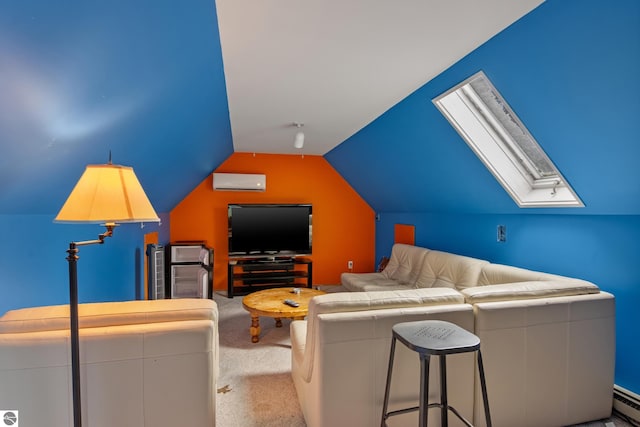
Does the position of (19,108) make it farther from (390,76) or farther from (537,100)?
(537,100)

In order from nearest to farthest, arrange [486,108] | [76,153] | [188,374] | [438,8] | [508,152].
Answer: [188,374], [438,8], [76,153], [486,108], [508,152]

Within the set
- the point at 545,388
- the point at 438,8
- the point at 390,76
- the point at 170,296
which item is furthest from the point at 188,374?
the point at 170,296

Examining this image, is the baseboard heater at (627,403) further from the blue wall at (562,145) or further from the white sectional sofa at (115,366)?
the white sectional sofa at (115,366)

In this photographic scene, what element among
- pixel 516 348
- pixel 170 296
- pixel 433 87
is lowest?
pixel 170 296

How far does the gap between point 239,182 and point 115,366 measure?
400cm

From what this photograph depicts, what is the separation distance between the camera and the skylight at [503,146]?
265 centimetres

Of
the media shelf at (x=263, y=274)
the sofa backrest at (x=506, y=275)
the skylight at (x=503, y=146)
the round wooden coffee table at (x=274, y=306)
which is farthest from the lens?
the media shelf at (x=263, y=274)

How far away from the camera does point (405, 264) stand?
14.8 feet

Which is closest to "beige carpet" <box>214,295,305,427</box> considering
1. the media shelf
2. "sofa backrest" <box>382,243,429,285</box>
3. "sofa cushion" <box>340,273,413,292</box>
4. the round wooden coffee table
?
the round wooden coffee table

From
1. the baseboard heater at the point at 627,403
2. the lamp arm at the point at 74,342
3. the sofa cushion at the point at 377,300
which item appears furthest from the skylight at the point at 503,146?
the lamp arm at the point at 74,342

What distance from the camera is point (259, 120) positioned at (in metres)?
3.54

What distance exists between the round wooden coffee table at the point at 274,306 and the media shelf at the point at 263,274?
4.69ft

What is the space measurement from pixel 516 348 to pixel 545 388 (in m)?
0.33

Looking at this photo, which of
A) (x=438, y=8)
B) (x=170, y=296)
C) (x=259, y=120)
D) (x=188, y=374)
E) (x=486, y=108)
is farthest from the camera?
(x=170, y=296)
